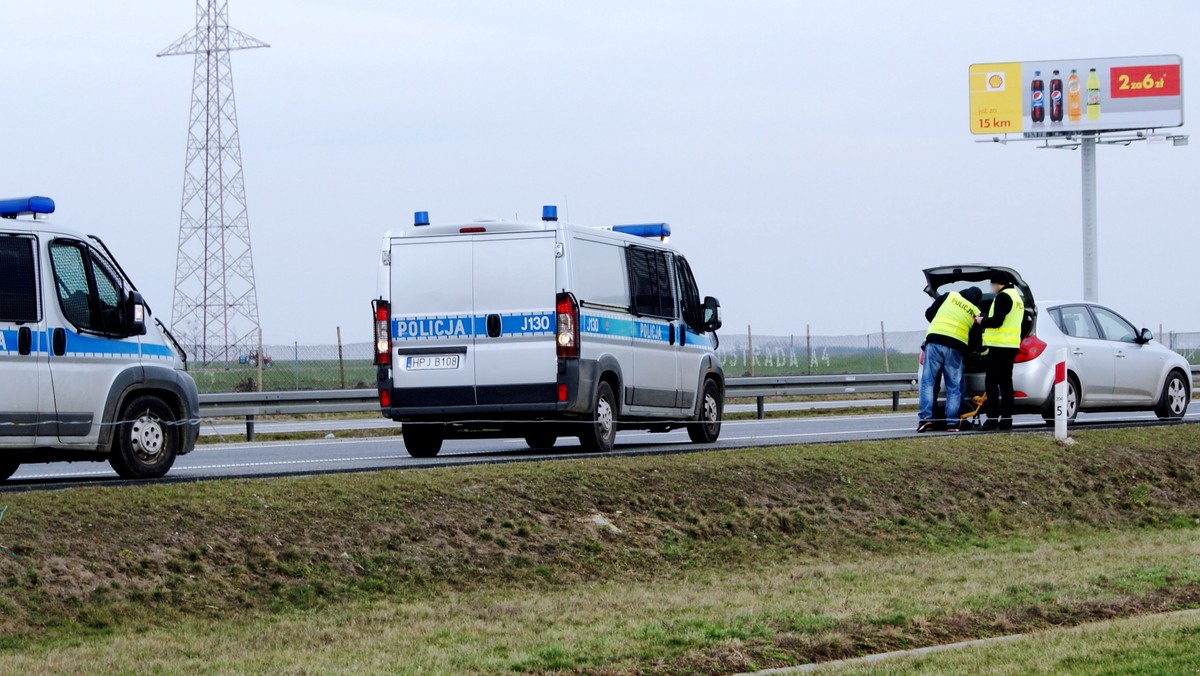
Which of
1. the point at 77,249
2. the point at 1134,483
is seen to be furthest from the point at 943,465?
the point at 77,249

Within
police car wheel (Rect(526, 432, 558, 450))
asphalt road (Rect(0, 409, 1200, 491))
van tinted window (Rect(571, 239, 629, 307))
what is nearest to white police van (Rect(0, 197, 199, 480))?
asphalt road (Rect(0, 409, 1200, 491))

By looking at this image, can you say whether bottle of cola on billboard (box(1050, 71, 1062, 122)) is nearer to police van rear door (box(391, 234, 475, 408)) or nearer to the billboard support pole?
the billboard support pole

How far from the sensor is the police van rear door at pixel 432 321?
1514 cm

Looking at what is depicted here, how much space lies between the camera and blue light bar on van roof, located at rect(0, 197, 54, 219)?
1195 centimetres

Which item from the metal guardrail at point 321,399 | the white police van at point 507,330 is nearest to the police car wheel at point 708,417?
the white police van at point 507,330

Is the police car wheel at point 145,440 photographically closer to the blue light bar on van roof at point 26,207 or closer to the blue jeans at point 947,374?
the blue light bar on van roof at point 26,207

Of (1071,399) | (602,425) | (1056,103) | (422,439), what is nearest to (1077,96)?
(1056,103)

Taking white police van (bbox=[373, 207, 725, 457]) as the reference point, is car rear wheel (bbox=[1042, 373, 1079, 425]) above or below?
below

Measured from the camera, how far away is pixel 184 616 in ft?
28.7

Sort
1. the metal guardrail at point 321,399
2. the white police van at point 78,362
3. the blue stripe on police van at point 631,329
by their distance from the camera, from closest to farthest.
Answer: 1. the white police van at point 78,362
2. the blue stripe on police van at point 631,329
3. the metal guardrail at point 321,399

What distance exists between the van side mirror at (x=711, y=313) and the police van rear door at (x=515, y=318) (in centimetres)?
338

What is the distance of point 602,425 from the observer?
1572 cm

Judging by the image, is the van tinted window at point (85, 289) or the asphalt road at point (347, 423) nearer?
the van tinted window at point (85, 289)

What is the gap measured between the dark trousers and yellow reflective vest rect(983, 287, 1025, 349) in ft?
0.22
